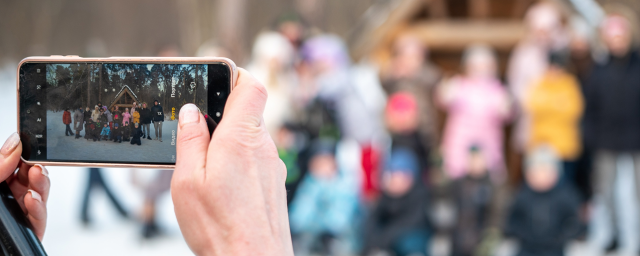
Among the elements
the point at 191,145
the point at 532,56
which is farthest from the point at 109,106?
the point at 532,56

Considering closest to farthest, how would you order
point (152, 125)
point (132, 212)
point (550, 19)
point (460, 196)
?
1. point (152, 125)
2. point (460, 196)
3. point (550, 19)
4. point (132, 212)

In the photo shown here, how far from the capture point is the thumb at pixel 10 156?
0.95m

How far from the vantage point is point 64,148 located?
104 centimetres

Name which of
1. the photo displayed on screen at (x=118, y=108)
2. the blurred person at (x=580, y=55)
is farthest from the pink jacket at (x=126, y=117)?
the blurred person at (x=580, y=55)

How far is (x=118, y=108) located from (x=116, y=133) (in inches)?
2.1

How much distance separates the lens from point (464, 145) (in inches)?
158

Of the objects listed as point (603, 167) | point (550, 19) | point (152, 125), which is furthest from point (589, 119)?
point (152, 125)

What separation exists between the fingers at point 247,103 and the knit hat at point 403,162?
9.78 ft

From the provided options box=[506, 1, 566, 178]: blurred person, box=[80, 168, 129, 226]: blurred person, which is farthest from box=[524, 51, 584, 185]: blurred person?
box=[80, 168, 129, 226]: blurred person

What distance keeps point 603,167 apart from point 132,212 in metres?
4.26

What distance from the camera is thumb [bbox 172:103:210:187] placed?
759 mm

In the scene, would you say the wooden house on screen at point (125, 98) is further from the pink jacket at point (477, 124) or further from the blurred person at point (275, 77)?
the pink jacket at point (477, 124)

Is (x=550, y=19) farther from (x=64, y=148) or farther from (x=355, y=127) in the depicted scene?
(x=64, y=148)

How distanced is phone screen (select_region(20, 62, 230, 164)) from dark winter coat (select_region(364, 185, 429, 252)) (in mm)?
2906
